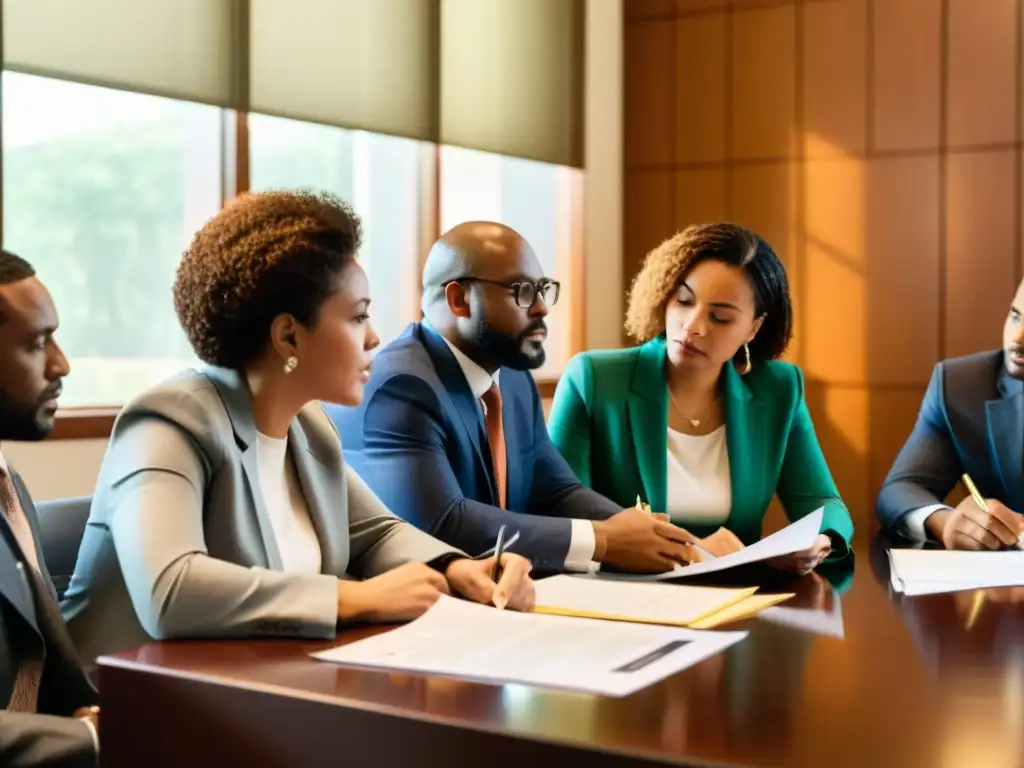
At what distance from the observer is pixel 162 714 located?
4.45 feet

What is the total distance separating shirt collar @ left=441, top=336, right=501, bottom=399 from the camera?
2541 mm

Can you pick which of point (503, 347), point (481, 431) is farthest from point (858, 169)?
point (481, 431)

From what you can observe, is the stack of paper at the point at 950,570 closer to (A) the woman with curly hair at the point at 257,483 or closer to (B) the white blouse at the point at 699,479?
(B) the white blouse at the point at 699,479

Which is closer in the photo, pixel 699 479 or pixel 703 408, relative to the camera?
pixel 699 479

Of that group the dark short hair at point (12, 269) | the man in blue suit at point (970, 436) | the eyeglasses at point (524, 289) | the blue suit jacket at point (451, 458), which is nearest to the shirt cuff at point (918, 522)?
the man in blue suit at point (970, 436)

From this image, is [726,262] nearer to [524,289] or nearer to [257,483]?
[524,289]

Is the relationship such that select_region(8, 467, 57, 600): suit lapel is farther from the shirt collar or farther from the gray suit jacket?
the shirt collar

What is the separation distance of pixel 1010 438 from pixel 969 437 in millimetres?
93

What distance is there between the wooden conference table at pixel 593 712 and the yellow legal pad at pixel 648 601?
119mm

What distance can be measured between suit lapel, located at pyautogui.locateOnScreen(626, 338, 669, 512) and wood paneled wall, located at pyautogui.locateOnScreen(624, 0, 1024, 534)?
3.30m

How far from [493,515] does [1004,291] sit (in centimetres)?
416

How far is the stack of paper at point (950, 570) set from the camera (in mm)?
2008

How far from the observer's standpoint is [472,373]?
A: 2.55 meters

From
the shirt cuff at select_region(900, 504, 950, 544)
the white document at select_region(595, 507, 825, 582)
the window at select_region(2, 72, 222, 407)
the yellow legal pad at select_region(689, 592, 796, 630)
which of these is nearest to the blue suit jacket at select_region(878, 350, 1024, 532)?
the shirt cuff at select_region(900, 504, 950, 544)
